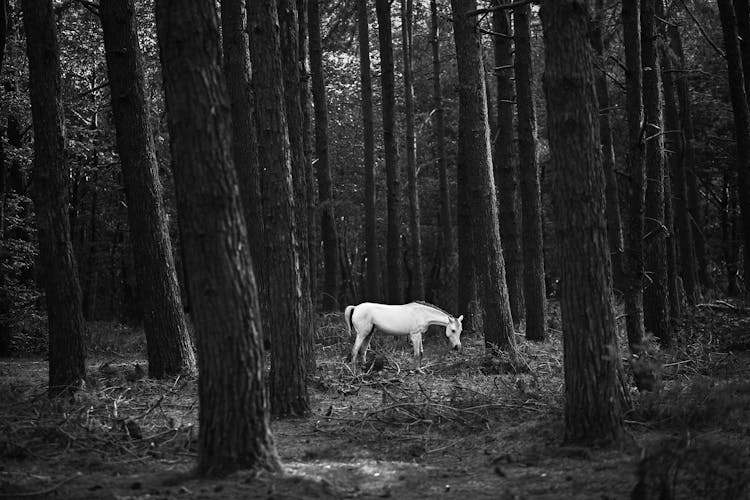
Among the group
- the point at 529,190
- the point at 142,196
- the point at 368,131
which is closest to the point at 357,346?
the point at 142,196

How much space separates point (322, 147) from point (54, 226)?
13759mm

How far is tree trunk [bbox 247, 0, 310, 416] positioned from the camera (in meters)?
11.1

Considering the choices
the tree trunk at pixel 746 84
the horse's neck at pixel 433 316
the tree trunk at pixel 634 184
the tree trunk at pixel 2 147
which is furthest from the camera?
the tree trunk at pixel 2 147

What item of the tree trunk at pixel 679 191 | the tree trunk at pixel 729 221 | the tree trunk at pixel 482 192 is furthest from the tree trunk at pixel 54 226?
the tree trunk at pixel 729 221

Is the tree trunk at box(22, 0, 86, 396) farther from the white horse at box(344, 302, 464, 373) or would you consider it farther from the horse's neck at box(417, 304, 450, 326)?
the horse's neck at box(417, 304, 450, 326)

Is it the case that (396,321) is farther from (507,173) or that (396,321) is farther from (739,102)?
(739,102)

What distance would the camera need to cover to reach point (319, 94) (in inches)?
1035

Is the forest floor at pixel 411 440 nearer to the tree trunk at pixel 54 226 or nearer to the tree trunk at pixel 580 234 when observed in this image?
the tree trunk at pixel 580 234

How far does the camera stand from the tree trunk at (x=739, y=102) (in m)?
17.2

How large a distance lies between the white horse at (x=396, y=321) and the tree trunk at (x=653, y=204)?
408 centimetres

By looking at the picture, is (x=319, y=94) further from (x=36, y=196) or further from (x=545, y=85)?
(x=545, y=85)

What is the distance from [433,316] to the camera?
58.1 ft

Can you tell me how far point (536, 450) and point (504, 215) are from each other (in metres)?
11.8

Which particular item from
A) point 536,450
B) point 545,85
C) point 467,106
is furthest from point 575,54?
point 467,106
